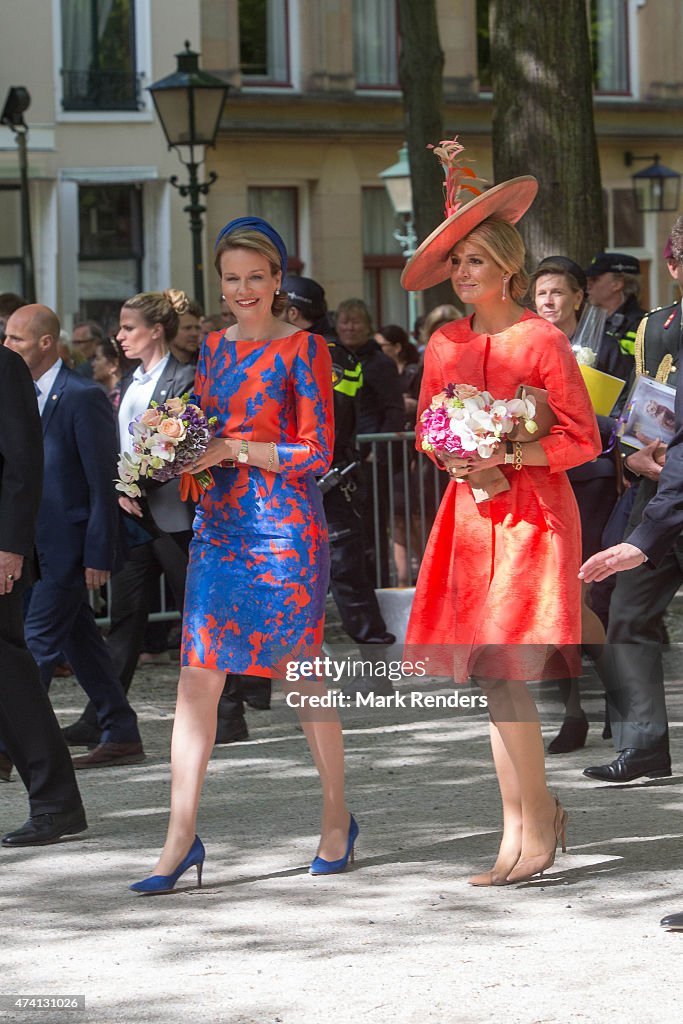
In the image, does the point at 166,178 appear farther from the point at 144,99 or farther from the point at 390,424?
the point at 390,424

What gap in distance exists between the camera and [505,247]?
6184 mm

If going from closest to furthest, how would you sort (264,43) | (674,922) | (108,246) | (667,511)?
Result: (674,922), (667,511), (108,246), (264,43)

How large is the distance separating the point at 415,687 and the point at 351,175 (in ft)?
78.4

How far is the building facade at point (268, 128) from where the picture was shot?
2678cm

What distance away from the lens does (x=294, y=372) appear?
6383 mm

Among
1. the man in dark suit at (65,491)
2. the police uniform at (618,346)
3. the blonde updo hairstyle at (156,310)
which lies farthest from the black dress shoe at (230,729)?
the police uniform at (618,346)

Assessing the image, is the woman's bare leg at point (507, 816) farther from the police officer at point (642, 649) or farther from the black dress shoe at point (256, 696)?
the black dress shoe at point (256, 696)

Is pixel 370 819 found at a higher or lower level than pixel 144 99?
lower

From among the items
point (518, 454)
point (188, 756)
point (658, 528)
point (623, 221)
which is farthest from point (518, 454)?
point (623, 221)

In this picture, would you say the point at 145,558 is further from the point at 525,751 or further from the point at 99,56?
the point at 99,56

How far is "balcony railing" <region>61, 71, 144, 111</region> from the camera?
27109mm

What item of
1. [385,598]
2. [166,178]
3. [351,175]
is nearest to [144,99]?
[166,178]

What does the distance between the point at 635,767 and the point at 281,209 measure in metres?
22.9

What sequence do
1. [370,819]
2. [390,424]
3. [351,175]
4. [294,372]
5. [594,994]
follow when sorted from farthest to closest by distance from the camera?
1. [351,175]
2. [390,424]
3. [370,819]
4. [294,372]
5. [594,994]
